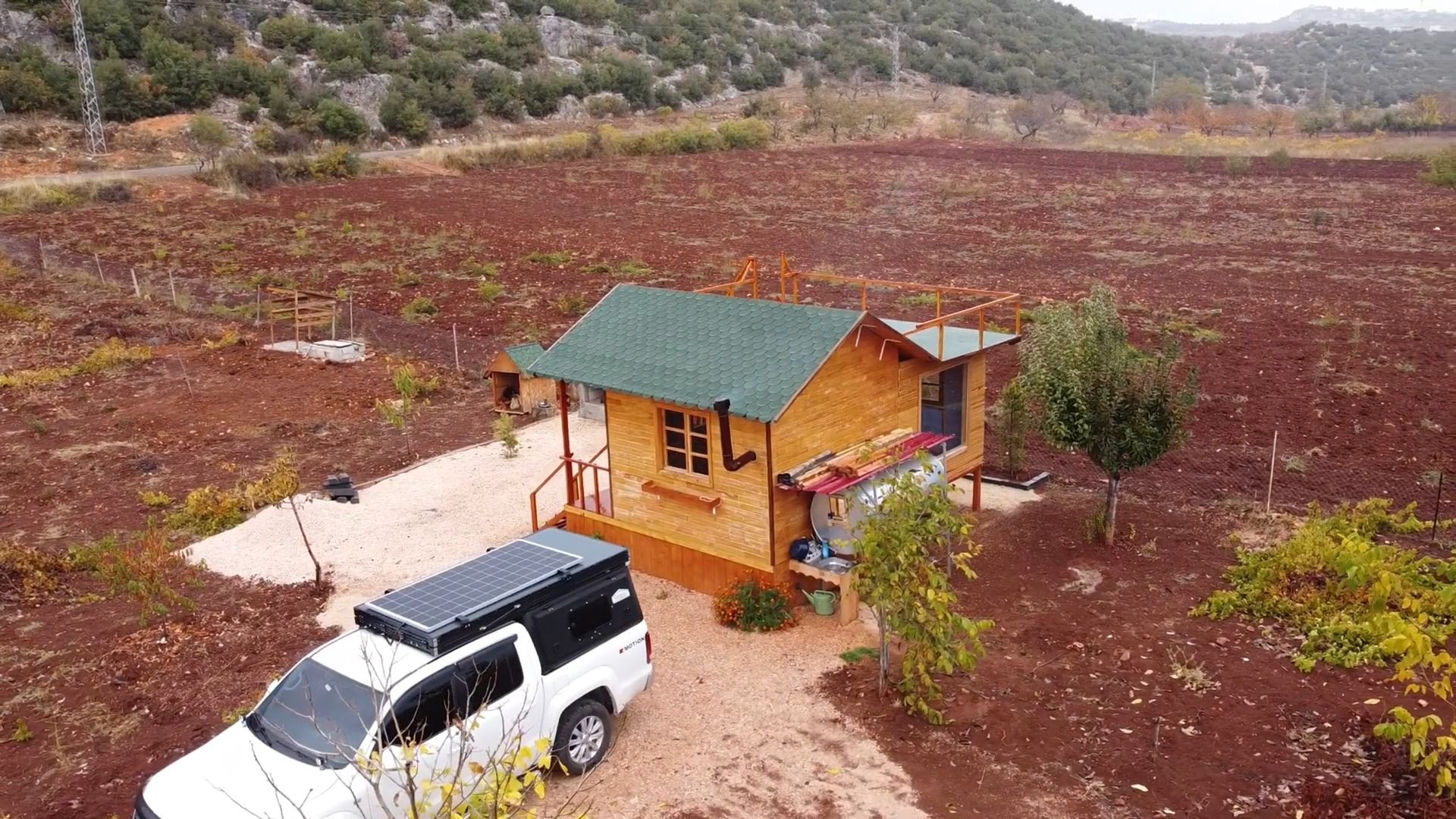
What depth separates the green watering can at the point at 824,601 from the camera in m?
12.6

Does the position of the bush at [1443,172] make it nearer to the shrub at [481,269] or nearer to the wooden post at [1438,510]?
the wooden post at [1438,510]

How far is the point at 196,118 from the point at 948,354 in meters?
58.7

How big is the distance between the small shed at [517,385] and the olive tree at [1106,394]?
10.3m

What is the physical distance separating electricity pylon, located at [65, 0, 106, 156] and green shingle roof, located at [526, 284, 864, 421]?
54520mm

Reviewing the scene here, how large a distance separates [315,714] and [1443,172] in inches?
2024

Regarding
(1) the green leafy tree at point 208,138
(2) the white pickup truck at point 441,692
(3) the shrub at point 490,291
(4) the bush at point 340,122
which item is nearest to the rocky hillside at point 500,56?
(4) the bush at point 340,122

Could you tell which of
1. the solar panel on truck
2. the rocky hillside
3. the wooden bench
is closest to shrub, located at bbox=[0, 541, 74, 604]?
the solar panel on truck

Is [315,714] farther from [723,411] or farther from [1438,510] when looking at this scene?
[1438,510]

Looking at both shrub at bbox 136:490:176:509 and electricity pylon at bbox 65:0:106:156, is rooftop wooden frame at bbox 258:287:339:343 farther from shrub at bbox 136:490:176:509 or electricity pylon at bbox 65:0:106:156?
electricity pylon at bbox 65:0:106:156

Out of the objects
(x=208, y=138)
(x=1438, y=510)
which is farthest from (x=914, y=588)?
(x=208, y=138)

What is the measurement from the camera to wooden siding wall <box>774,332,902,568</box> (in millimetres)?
12523

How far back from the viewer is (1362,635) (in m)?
11.3

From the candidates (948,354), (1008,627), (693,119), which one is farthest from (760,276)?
(693,119)

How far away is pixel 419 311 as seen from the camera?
30188 millimetres
